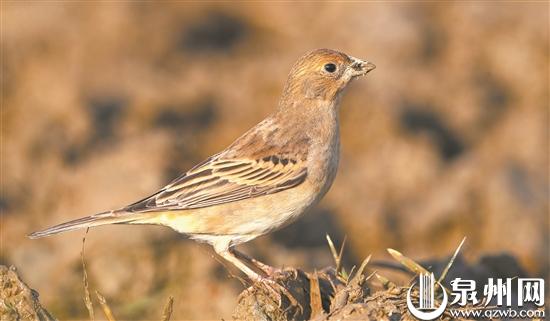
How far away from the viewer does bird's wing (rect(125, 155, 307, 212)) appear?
6.99m

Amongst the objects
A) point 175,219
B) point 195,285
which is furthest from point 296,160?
point 195,285

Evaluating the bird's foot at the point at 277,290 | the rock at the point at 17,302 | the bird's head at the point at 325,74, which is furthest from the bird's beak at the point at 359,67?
the rock at the point at 17,302

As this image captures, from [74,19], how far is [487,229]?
5701mm

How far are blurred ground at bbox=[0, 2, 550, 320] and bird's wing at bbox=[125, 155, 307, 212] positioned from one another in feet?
3.95

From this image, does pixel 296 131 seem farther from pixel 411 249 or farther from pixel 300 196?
pixel 411 249

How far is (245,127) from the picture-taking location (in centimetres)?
1193

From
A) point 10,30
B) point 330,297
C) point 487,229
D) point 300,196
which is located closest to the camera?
point 330,297

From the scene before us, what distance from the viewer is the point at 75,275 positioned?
8.66 meters

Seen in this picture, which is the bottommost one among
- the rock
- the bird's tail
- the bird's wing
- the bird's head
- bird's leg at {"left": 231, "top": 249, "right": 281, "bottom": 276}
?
the rock

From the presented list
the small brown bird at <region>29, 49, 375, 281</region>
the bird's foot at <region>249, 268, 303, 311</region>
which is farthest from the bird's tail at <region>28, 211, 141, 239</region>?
the bird's foot at <region>249, 268, 303, 311</region>

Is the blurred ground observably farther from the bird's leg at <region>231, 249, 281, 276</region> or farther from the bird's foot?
A: the bird's foot

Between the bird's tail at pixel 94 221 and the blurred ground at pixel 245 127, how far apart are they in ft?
3.85

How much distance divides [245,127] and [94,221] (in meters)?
5.30

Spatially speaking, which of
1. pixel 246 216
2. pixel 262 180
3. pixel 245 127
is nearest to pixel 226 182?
pixel 262 180
